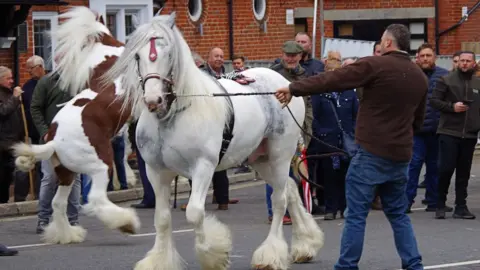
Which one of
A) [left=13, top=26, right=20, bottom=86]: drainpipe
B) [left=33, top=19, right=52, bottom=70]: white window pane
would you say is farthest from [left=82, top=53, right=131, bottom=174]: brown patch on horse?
[left=33, top=19, right=52, bottom=70]: white window pane

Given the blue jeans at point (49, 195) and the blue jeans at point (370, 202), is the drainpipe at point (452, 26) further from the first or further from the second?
the blue jeans at point (370, 202)

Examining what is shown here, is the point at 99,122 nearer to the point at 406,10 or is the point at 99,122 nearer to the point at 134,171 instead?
the point at 134,171

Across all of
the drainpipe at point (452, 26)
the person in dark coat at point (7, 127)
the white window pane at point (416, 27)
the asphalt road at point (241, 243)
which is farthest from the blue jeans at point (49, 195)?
the white window pane at point (416, 27)

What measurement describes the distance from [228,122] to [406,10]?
1931 cm

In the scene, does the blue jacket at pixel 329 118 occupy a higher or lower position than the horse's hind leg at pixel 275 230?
higher

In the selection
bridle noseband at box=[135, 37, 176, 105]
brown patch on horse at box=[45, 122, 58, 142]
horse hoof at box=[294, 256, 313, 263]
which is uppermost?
bridle noseband at box=[135, 37, 176, 105]

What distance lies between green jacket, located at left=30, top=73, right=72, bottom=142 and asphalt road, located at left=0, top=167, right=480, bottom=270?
130 cm

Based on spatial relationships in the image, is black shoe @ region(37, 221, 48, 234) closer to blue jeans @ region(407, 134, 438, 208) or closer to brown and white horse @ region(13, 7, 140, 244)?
brown and white horse @ region(13, 7, 140, 244)

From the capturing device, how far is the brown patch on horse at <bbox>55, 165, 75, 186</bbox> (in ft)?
42.9

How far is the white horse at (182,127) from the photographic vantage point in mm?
9680

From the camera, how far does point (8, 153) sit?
16359 mm

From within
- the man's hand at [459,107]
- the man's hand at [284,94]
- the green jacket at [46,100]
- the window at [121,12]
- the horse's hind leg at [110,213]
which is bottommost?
the horse's hind leg at [110,213]

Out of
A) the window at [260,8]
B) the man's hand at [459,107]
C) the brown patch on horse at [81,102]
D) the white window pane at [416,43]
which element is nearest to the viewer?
the brown patch on horse at [81,102]

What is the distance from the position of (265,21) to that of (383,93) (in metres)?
17.3
